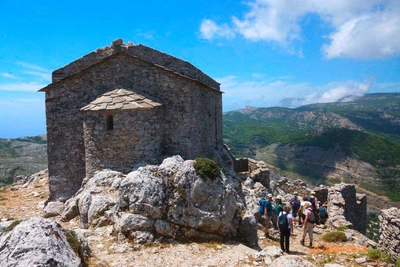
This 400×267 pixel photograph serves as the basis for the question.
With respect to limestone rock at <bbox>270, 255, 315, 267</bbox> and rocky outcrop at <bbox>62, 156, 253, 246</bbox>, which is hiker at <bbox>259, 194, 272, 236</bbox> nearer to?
rocky outcrop at <bbox>62, 156, 253, 246</bbox>

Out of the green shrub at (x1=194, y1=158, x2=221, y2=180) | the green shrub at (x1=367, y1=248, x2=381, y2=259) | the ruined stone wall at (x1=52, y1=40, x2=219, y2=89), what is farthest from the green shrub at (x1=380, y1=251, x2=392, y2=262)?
the ruined stone wall at (x1=52, y1=40, x2=219, y2=89)

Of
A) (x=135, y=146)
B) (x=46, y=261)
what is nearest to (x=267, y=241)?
(x=135, y=146)

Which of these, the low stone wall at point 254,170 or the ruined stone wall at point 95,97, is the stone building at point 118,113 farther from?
the low stone wall at point 254,170

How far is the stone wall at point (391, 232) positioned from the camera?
413 inches

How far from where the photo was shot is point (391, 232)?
35.6 ft

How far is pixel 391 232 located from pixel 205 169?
25.8ft

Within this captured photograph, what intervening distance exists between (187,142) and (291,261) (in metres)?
11.2

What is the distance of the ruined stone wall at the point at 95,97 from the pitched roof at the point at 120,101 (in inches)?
28.8

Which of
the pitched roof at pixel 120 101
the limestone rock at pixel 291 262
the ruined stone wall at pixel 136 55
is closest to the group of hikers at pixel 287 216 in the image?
the limestone rock at pixel 291 262

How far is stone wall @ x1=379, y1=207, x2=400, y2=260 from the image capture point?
1048 cm

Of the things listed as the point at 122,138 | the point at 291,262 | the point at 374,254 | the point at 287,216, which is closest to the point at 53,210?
the point at 122,138

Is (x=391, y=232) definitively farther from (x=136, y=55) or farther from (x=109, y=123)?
(x=136, y=55)

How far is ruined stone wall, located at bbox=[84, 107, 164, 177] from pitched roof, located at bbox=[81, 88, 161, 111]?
0.98 ft

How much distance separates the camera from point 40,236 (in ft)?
21.4
